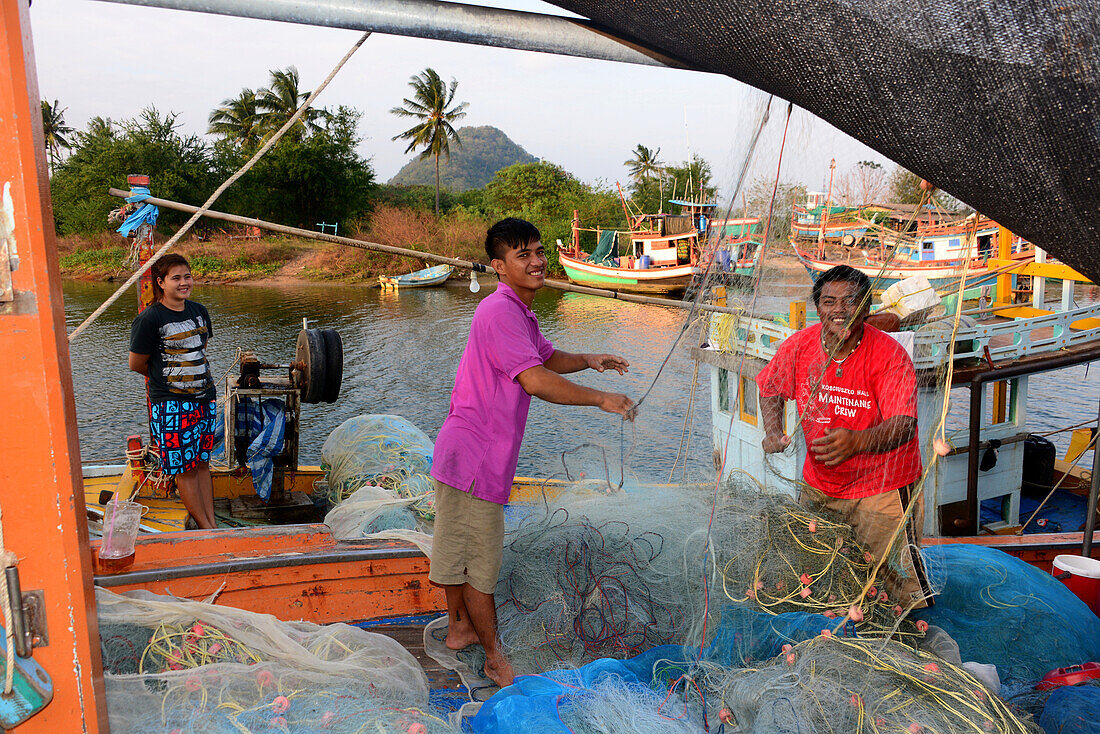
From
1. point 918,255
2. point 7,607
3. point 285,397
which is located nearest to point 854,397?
point 918,255

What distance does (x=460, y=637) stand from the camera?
310 centimetres

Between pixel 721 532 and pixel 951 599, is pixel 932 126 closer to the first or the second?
pixel 721 532

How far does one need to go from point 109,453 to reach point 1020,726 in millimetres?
11403

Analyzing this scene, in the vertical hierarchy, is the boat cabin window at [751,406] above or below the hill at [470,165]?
below

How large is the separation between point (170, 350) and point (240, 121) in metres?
42.3

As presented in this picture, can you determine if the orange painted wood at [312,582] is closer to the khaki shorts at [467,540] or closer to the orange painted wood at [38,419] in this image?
the khaki shorts at [467,540]

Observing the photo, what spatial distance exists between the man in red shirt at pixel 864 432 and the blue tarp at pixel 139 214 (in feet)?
13.7

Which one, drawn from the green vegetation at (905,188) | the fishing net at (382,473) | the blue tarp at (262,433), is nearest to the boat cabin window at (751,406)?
the fishing net at (382,473)

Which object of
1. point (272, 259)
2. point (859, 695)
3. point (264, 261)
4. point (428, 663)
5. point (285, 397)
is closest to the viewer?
point (859, 695)

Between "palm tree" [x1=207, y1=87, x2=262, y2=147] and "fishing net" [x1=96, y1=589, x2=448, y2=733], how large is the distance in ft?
142

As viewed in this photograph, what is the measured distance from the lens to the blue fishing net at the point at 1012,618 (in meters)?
2.80

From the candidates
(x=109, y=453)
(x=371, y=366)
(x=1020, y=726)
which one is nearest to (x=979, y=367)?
(x=1020, y=726)

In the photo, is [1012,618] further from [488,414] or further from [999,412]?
[999,412]

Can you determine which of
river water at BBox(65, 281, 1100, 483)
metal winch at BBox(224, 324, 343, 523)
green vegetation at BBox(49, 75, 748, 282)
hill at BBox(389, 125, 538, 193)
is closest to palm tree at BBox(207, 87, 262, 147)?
green vegetation at BBox(49, 75, 748, 282)
